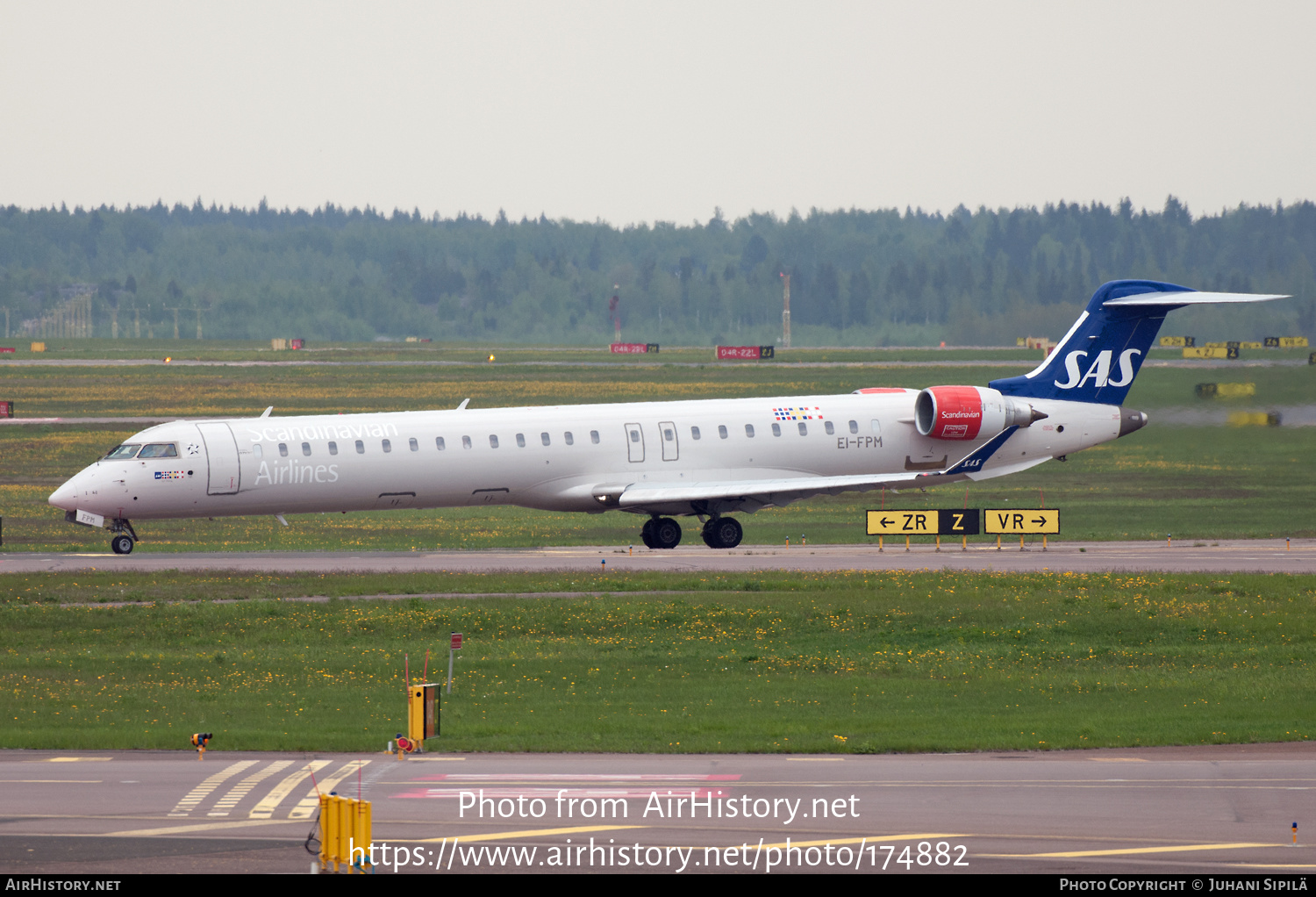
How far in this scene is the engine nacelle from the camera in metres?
43.3

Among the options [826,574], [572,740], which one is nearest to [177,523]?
[826,574]

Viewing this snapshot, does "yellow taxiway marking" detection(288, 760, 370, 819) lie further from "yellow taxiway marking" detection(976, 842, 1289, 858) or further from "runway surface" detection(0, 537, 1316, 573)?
"runway surface" detection(0, 537, 1316, 573)

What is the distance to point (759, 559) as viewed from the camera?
41.2 m

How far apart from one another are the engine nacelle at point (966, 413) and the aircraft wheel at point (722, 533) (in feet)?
19.2

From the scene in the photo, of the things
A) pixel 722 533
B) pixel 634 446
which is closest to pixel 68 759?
pixel 634 446

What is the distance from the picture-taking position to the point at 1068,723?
22359 millimetres

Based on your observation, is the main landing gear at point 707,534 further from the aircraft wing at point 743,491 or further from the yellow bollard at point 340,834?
the yellow bollard at point 340,834

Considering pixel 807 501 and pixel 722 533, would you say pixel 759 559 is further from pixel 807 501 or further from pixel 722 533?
pixel 807 501

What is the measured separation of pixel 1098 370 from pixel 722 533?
1199 centimetres

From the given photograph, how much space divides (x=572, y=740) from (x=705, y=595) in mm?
13506

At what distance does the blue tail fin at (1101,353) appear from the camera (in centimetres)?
4531

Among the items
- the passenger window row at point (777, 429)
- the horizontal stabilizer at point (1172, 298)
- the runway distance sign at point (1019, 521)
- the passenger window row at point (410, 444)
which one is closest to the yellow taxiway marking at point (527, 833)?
the passenger window row at point (410, 444)

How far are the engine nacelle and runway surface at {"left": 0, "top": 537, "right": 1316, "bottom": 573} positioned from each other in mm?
3297
